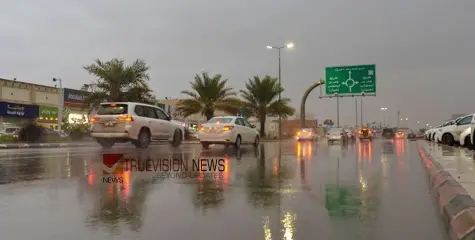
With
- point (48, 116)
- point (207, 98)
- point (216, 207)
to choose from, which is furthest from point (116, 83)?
point (216, 207)

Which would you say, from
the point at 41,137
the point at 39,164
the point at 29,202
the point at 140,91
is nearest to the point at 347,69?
the point at 140,91

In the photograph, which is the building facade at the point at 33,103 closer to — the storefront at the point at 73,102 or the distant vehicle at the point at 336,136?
the storefront at the point at 73,102

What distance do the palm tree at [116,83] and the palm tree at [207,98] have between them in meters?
10.9

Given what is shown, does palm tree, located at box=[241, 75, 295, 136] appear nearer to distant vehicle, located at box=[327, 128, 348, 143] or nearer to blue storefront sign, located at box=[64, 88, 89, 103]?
distant vehicle, located at box=[327, 128, 348, 143]

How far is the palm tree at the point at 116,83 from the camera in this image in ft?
106

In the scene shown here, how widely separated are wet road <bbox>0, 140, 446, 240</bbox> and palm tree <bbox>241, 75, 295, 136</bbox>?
39.6m

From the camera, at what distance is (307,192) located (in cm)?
724

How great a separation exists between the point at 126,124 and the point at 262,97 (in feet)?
113

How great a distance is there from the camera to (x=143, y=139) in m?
16.5

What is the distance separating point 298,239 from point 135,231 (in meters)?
1.78

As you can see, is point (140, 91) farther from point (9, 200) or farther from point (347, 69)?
point (9, 200)

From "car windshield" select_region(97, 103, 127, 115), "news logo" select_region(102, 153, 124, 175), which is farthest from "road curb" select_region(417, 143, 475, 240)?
"car windshield" select_region(97, 103, 127, 115)

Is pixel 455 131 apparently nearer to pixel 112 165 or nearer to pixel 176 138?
pixel 176 138

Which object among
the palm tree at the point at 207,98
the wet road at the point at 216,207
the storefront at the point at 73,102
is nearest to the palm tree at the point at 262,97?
the palm tree at the point at 207,98
